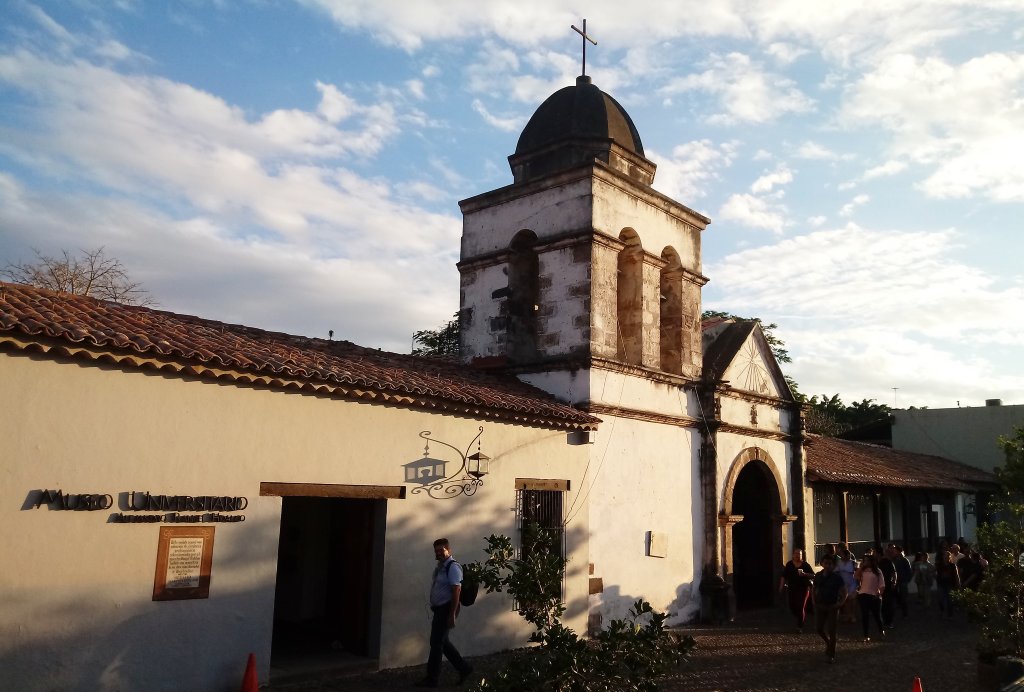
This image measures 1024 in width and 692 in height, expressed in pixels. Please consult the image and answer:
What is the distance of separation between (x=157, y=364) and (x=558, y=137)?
956cm

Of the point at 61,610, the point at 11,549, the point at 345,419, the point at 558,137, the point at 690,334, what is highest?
the point at 558,137

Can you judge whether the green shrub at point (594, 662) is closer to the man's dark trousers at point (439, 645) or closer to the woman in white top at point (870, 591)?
the man's dark trousers at point (439, 645)

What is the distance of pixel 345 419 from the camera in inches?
365

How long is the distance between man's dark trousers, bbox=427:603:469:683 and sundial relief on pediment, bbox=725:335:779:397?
8545mm

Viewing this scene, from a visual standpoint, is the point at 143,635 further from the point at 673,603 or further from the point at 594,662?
the point at 673,603

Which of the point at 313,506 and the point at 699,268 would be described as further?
the point at 699,268

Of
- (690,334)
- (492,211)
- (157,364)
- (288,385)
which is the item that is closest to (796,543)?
(690,334)

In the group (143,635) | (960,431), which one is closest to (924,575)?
(143,635)

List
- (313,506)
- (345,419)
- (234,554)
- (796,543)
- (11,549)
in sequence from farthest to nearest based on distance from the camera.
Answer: (796,543), (313,506), (345,419), (234,554), (11,549)

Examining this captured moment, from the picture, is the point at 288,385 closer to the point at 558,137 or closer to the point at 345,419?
the point at 345,419

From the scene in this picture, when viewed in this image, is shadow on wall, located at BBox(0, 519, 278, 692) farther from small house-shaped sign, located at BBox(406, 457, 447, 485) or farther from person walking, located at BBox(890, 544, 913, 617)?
person walking, located at BBox(890, 544, 913, 617)

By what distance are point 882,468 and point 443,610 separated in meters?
18.7

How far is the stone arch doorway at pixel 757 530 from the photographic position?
1620cm

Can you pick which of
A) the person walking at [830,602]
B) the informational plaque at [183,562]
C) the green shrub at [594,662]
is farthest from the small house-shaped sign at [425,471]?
the person walking at [830,602]
